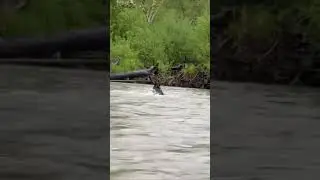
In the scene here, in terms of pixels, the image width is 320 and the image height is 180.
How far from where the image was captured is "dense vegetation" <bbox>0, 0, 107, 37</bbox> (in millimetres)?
3441

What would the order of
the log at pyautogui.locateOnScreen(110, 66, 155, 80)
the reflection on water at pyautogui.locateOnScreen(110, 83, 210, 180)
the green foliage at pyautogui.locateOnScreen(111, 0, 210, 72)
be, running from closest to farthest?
the reflection on water at pyautogui.locateOnScreen(110, 83, 210, 180) → the green foliage at pyautogui.locateOnScreen(111, 0, 210, 72) → the log at pyautogui.locateOnScreen(110, 66, 155, 80)

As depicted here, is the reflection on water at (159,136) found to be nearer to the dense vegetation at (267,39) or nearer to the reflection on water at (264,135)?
the reflection on water at (264,135)

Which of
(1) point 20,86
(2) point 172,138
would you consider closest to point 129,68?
(2) point 172,138

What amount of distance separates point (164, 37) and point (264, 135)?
9.47m

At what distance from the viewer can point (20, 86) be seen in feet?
11.9

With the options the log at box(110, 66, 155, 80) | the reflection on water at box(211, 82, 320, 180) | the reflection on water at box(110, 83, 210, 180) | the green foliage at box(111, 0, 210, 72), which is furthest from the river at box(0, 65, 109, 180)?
the log at box(110, 66, 155, 80)

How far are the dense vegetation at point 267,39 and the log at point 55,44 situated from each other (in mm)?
718

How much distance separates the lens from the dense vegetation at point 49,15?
3441 mm

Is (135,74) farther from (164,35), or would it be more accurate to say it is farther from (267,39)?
(267,39)

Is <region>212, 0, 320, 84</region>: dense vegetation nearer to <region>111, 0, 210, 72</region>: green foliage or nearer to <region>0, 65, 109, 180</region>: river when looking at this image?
<region>0, 65, 109, 180</region>: river

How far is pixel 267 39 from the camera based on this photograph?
139 inches

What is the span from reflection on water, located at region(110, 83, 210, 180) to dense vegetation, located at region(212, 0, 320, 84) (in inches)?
47.5

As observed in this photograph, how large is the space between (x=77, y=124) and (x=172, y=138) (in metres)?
3.12

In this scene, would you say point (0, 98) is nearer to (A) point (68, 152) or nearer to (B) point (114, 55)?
(A) point (68, 152)
